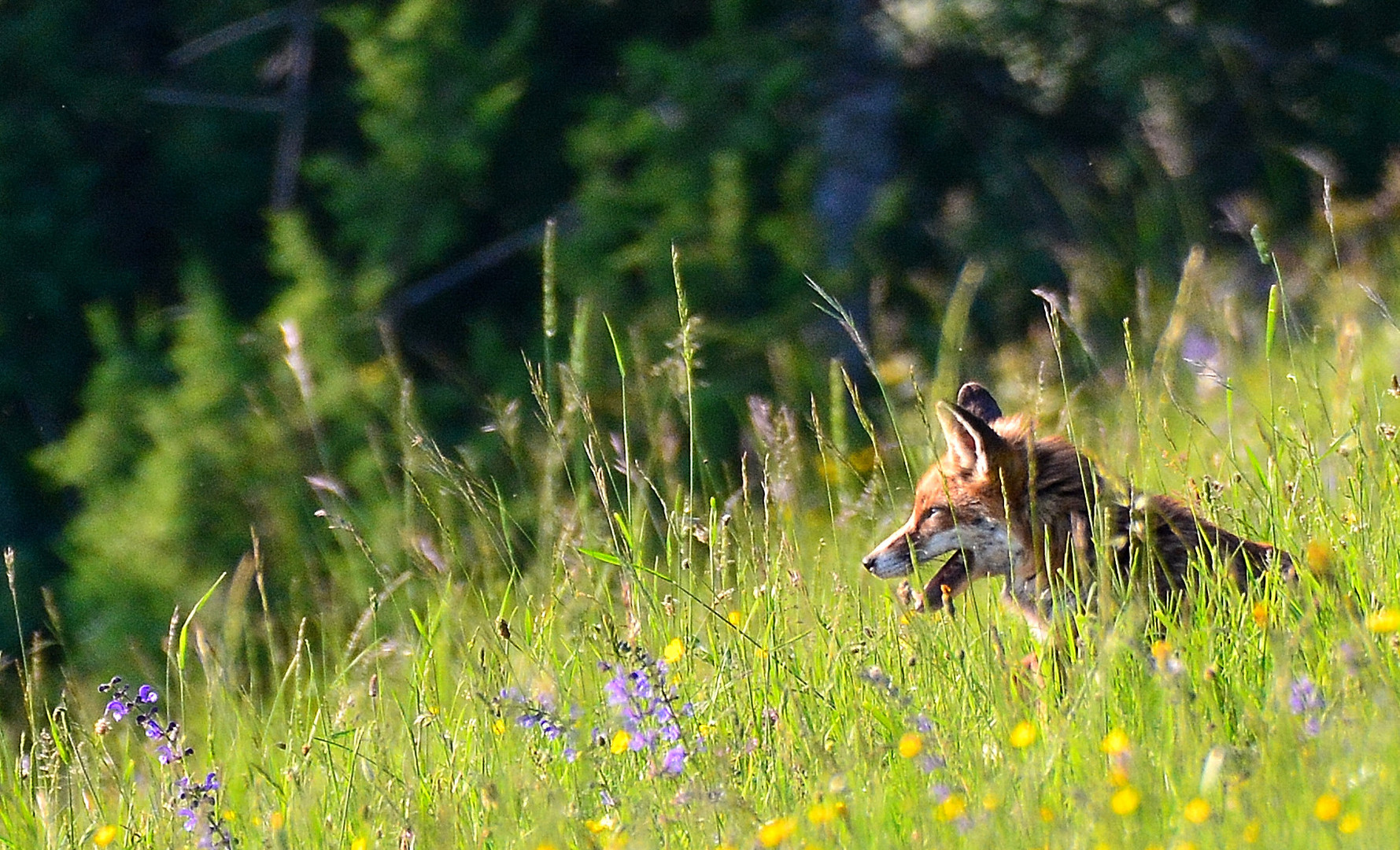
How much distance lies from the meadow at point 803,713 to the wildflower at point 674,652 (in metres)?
0.02

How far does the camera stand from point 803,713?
2855mm

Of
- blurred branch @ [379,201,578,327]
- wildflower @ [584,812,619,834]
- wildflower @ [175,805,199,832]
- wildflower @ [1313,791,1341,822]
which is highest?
wildflower @ [1313,791,1341,822]

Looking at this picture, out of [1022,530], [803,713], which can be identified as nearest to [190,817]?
[803,713]

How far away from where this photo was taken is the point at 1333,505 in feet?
12.5

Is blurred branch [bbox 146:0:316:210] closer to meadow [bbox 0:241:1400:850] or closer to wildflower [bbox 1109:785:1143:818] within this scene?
meadow [bbox 0:241:1400:850]

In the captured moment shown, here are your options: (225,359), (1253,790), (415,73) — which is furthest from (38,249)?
(1253,790)

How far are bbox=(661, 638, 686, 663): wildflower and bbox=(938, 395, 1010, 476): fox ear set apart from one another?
759 millimetres

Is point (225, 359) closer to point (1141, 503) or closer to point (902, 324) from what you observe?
point (902, 324)

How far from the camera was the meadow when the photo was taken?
90.8 inches

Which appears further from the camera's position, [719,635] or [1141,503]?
[719,635]

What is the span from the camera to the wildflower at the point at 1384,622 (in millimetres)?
2471

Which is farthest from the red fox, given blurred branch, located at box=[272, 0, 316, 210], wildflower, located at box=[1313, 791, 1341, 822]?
blurred branch, located at box=[272, 0, 316, 210]

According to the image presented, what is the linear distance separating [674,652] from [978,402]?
1310mm

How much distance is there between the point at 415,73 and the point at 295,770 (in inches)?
221
